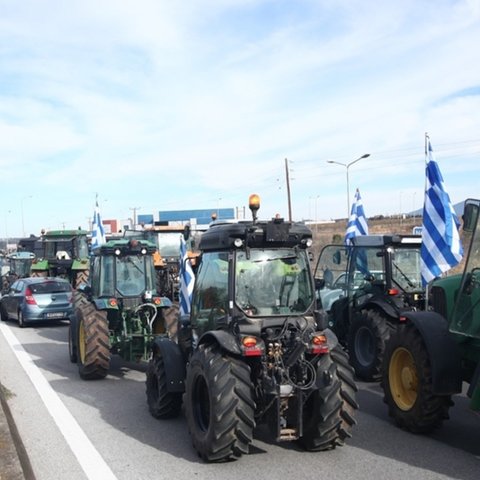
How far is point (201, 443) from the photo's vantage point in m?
6.04

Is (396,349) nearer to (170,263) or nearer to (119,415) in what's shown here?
(119,415)

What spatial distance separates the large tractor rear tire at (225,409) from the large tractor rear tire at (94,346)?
4.21 metres

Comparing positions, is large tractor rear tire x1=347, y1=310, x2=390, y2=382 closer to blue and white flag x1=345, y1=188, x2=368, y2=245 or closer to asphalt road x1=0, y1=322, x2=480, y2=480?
asphalt road x1=0, y1=322, x2=480, y2=480

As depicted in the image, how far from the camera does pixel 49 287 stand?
18156 mm

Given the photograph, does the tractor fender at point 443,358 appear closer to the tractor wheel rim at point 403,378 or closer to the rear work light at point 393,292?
the tractor wheel rim at point 403,378

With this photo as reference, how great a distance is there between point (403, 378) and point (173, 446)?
2.66 metres

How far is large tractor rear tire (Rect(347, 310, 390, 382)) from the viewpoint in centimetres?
966

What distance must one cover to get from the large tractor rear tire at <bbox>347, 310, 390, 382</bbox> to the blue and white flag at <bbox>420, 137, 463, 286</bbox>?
1.05 meters

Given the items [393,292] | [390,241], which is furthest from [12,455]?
[390,241]

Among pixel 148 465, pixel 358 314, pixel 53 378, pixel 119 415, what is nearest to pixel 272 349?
pixel 148 465

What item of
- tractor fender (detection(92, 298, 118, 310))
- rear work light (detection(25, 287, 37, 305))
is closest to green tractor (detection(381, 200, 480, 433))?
tractor fender (detection(92, 298, 118, 310))

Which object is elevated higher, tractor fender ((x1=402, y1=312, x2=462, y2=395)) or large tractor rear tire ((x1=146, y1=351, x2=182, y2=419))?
tractor fender ((x1=402, y1=312, x2=462, y2=395))

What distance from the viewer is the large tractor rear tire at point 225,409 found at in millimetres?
5785

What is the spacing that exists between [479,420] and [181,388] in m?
3.40
